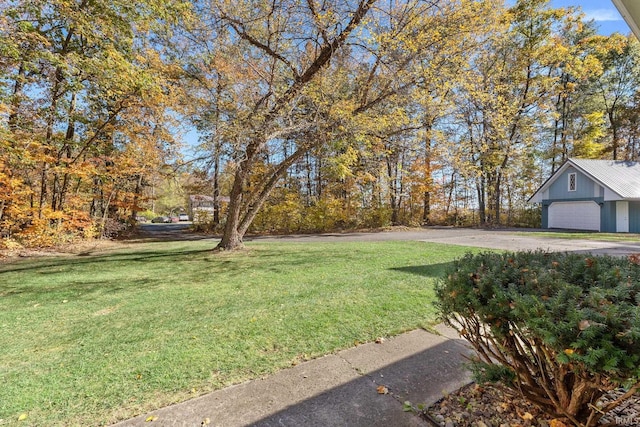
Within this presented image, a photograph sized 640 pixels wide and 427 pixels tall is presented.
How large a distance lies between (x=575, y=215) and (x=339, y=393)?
21839 millimetres

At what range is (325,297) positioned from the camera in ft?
14.1

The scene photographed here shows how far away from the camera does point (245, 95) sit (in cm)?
825

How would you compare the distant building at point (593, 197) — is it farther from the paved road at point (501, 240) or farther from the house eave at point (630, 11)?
the house eave at point (630, 11)

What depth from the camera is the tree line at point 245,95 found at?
6.55 m

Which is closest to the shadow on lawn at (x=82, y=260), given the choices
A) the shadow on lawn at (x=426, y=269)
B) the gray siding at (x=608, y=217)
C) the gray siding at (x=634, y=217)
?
the shadow on lawn at (x=426, y=269)

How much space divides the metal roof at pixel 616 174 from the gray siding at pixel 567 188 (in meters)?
0.44

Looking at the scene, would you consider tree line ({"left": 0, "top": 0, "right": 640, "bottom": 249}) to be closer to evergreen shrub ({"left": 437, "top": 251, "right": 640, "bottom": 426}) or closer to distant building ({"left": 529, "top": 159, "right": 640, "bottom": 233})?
distant building ({"left": 529, "top": 159, "right": 640, "bottom": 233})

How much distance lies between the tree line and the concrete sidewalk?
5.32 m

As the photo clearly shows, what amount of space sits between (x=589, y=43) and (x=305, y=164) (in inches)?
770

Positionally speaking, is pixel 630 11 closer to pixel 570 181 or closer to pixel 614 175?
pixel 570 181

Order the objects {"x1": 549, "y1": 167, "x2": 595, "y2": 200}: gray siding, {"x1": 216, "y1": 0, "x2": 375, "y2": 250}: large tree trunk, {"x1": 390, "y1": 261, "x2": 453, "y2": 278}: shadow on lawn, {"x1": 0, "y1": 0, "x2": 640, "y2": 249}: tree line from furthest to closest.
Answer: {"x1": 549, "y1": 167, "x2": 595, "y2": 200}: gray siding → {"x1": 216, "y1": 0, "x2": 375, "y2": 250}: large tree trunk → {"x1": 0, "y1": 0, "x2": 640, "y2": 249}: tree line → {"x1": 390, "y1": 261, "x2": 453, "y2": 278}: shadow on lawn

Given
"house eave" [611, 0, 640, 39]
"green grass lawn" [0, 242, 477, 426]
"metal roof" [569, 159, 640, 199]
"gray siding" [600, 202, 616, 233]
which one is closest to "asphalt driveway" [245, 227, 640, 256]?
"green grass lawn" [0, 242, 477, 426]

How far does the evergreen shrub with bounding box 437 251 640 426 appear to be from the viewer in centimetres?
108

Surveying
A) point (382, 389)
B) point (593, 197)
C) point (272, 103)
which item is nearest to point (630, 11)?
point (382, 389)
